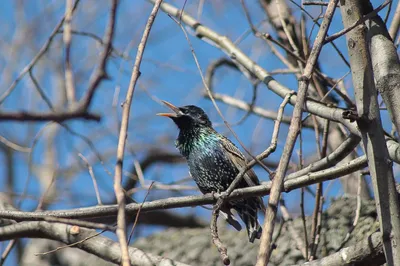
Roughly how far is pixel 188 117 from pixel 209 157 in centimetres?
44

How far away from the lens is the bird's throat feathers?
6.04m

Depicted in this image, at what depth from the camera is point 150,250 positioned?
7082 millimetres

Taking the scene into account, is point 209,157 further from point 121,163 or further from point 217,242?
point 121,163

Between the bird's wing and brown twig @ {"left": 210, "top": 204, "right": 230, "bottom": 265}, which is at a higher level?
the bird's wing

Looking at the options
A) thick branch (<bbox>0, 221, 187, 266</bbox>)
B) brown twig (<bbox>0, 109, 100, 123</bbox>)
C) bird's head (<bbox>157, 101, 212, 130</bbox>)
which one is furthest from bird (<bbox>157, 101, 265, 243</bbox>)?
brown twig (<bbox>0, 109, 100, 123</bbox>)

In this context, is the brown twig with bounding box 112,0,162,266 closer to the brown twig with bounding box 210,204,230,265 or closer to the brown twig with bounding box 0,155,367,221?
the brown twig with bounding box 210,204,230,265

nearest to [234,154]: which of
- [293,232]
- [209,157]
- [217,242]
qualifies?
[209,157]

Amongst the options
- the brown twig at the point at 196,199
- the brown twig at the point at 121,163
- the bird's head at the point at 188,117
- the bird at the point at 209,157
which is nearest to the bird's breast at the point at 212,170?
the bird at the point at 209,157

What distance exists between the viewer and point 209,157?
5.95 m

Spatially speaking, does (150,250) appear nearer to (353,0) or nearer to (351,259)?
(351,259)

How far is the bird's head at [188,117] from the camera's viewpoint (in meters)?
6.16

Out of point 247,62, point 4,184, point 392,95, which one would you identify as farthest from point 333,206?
point 4,184

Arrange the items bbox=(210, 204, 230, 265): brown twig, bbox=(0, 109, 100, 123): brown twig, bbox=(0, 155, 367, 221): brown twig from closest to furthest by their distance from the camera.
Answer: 1. bbox=(0, 109, 100, 123): brown twig
2. bbox=(210, 204, 230, 265): brown twig
3. bbox=(0, 155, 367, 221): brown twig

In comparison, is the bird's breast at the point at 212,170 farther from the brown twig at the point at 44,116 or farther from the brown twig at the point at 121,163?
the brown twig at the point at 44,116
